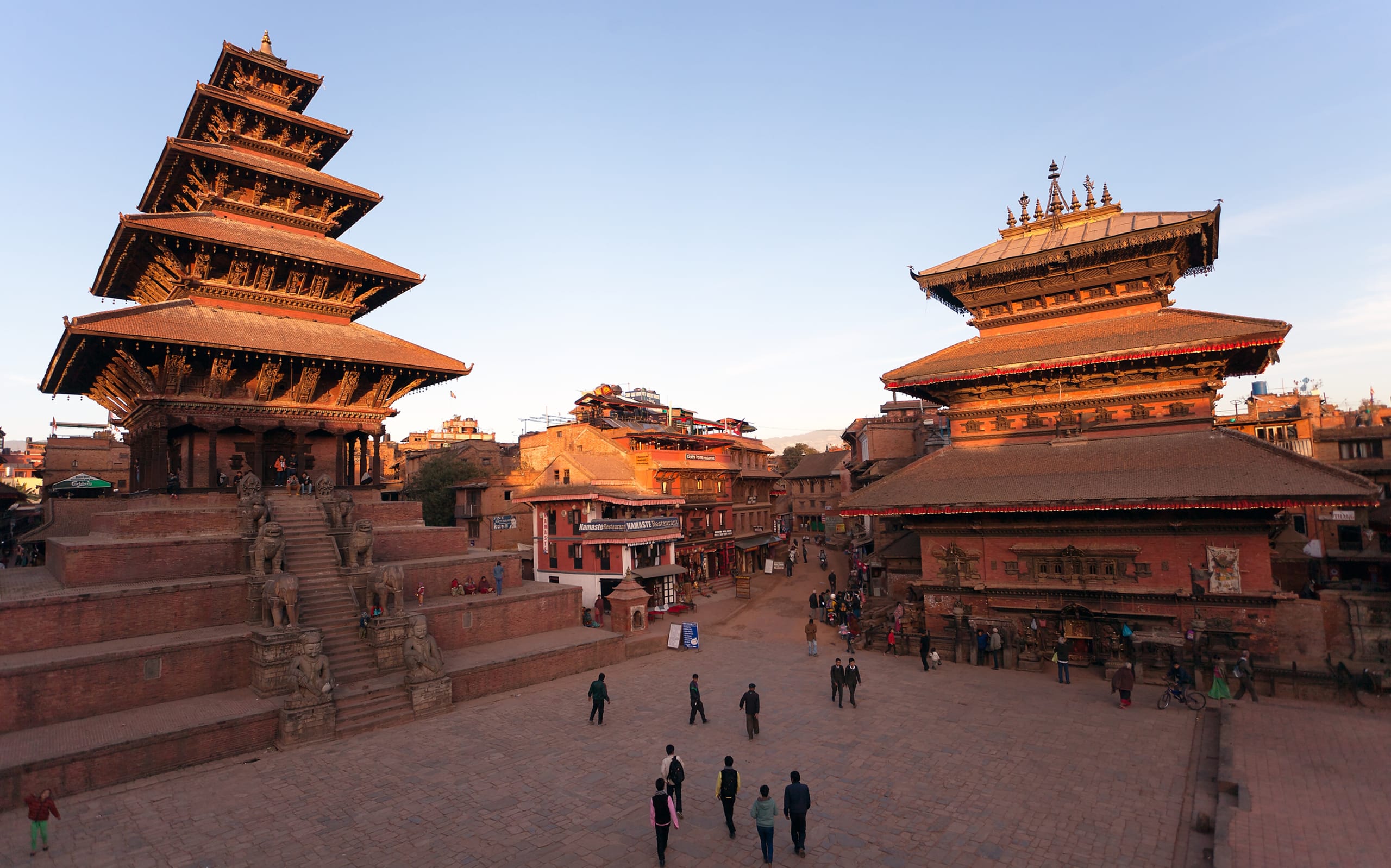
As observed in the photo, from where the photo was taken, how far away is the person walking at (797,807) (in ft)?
31.8

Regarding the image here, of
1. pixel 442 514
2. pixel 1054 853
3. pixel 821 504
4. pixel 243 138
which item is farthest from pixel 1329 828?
pixel 821 504

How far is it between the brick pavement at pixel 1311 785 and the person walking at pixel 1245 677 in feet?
1.10

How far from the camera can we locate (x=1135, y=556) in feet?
62.4

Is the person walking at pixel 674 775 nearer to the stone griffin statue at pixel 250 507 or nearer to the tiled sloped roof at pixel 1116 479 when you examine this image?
the tiled sloped roof at pixel 1116 479

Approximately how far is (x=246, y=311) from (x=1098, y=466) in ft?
94.8

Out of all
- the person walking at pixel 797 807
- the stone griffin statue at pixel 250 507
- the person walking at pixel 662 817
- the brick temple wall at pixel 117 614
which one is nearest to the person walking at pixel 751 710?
the person walking at pixel 797 807

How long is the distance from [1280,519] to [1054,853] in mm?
13535

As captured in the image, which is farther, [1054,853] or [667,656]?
[667,656]

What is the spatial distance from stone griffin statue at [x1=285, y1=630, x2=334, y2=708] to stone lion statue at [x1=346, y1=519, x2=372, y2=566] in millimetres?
4355

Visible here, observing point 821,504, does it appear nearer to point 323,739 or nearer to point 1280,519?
point 1280,519

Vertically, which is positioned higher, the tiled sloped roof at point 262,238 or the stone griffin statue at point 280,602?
the tiled sloped roof at point 262,238

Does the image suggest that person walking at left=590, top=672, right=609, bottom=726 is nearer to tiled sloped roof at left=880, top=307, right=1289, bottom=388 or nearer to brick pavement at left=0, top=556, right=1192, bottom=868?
brick pavement at left=0, top=556, right=1192, bottom=868

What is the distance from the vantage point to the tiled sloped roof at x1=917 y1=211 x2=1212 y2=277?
69.6 ft

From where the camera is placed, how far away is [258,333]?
2167cm
